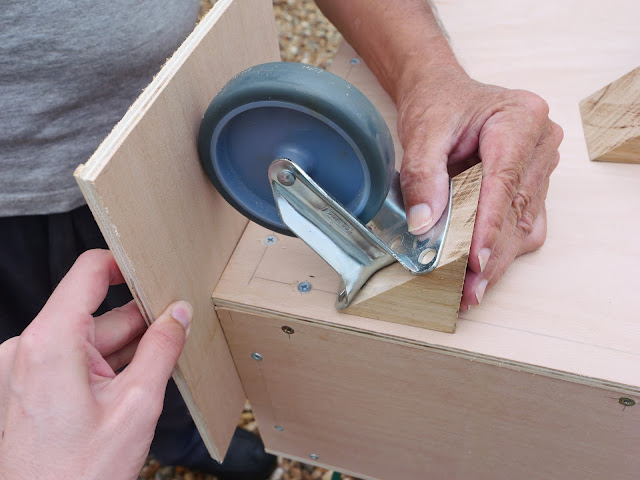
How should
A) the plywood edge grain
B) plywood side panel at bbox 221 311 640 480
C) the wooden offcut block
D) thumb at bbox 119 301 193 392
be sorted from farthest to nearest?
the wooden offcut block < plywood side panel at bbox 221 311 640 480 < thumb at bbox 119 301 193 392 < the plywood edge grain

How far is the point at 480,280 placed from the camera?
68 cm

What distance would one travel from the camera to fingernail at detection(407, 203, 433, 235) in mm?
677

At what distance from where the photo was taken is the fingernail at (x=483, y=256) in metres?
0.65

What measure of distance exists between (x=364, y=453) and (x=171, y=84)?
0.77m

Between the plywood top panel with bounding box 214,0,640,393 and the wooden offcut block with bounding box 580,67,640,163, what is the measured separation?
0.02 meters

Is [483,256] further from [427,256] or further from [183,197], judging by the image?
[183,197]

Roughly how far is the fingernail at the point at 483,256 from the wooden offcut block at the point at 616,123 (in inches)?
14.0

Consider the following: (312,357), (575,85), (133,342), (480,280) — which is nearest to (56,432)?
(133,342)

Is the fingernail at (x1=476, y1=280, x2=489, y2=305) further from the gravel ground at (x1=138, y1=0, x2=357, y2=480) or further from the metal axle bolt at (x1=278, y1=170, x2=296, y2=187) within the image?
the gravel ground at (x1=138, y1=0, x2=357, y2=480)

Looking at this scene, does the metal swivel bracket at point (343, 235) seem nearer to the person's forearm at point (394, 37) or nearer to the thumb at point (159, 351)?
the thumb at point (159, 351)

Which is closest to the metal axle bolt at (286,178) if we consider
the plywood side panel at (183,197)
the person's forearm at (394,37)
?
the plywood side panel at (183,197)

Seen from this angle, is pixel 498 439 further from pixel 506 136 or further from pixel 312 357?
pixel 506 136

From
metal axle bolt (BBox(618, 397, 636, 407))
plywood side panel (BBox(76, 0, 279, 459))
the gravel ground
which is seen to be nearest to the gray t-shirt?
plywood side panel (BBox(76, 0, 279, 459))

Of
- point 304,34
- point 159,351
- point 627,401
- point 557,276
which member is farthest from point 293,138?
point 304,34
